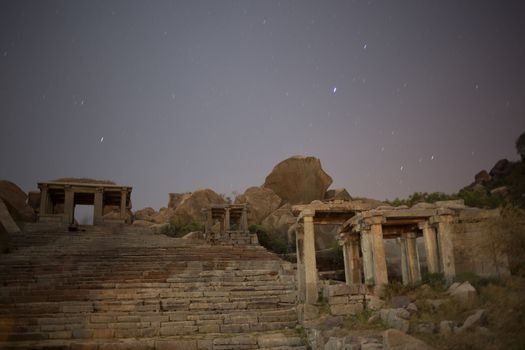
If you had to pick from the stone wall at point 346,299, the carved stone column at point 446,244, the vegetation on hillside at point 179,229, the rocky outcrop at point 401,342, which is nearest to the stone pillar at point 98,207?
the vegetation on hillside at point 179,229

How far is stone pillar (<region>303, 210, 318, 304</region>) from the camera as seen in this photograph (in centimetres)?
1291

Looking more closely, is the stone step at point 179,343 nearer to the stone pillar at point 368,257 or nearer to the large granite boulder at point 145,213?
the stone pillar at point 368,257

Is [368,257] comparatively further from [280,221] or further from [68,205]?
[280,221]

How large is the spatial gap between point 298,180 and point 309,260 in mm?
38911

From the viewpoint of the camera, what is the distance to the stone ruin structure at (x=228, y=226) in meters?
27.0

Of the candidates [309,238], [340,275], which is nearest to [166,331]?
[309,238]

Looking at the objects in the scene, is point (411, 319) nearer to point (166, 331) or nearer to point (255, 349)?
point (255, 349)

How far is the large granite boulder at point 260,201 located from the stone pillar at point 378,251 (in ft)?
109

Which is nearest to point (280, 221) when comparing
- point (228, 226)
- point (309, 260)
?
point (228, 226)

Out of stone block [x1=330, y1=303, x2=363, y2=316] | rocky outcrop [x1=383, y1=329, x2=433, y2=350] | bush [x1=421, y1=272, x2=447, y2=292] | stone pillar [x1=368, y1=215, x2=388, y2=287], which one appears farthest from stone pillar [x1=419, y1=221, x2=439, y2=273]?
rocky outcrop [x1=383, y1=329, x2=433, y2=350]

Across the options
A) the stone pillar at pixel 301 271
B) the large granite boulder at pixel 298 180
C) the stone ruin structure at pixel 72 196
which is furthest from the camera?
the large granite boulder at pixel 298 180

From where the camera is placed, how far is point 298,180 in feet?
171

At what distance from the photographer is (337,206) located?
14289 millimetres

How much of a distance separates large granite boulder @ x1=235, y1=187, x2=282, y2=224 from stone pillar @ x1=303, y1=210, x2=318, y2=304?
3288 centimetres
